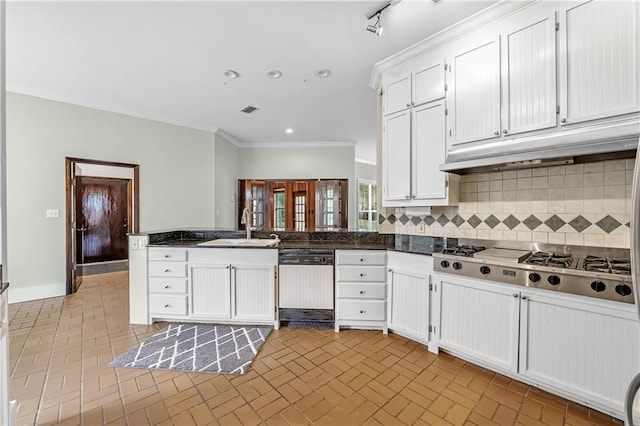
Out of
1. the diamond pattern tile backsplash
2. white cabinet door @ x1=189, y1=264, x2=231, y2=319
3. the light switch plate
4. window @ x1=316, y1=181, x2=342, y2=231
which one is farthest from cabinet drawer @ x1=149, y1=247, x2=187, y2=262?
window @ x1=316, y1=181, x2=342, y2=231

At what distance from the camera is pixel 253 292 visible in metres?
2.83

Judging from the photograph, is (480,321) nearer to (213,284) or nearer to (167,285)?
(213,284)

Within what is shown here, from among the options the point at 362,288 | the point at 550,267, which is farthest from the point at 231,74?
the point at 550,267

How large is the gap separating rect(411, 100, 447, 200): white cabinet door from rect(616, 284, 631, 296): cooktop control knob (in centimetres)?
123

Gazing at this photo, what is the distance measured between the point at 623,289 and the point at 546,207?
863mm

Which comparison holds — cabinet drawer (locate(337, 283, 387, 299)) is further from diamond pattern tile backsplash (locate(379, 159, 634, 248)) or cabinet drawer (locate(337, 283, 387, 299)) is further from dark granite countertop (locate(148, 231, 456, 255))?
diamond pattern tile backsplash (locate(379, 159, 634, 248))

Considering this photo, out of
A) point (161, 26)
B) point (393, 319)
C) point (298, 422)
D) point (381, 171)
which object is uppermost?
point (161, 26)

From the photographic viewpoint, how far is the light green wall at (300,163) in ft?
21.4

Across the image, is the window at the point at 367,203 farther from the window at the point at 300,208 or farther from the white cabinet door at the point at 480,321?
the white cabinet door at the point at 480,321

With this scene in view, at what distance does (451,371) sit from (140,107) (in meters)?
5.23

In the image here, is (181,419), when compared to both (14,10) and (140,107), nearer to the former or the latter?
(14,10)

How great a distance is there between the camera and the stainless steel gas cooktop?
1585mm

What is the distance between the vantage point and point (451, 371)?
6.91 ft

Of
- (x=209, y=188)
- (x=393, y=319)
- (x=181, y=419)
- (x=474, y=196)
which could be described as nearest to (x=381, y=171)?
(x=474, y=196)
